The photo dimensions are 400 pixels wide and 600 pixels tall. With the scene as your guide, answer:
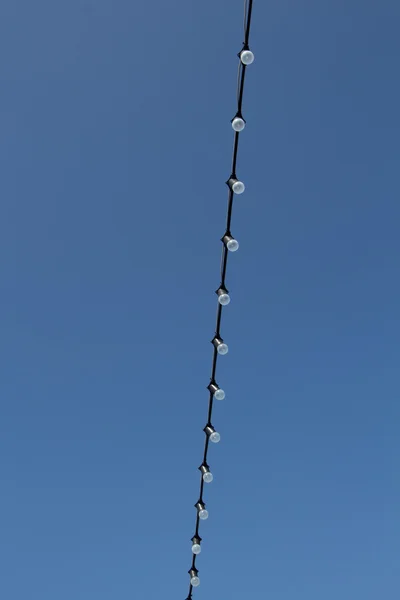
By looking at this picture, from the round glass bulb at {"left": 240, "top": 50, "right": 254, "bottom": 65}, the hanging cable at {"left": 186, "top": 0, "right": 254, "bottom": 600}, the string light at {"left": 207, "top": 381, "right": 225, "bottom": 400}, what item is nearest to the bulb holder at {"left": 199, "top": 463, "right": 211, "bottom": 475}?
the hanging cable at {"left": 186, "top": 0, "right": 254, "bottom": 600}

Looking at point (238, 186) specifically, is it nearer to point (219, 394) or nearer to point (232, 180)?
point (232, 180)

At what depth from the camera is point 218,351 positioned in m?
7.10

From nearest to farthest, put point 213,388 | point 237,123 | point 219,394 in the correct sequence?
1. point 237,123
2. point 219,394
3. point 213,388

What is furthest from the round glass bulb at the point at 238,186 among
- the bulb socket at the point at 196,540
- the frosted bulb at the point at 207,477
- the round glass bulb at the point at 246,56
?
the bulb socket at the point at 196,540

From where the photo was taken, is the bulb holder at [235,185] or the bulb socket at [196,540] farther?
the bulb socket at [196,540]

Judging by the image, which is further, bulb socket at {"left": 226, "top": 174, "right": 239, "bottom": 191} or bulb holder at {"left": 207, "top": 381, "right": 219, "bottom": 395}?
bulb holder at {"left": 207, "top": 381, "right": 219, "bottom": 395}

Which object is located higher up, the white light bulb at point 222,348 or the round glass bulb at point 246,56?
the round glass bulb at point 246,56

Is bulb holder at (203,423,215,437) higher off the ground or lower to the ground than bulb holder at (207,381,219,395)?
lower

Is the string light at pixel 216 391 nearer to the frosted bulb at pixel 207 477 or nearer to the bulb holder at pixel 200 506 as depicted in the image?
the frosted bulb at pixel 207 477

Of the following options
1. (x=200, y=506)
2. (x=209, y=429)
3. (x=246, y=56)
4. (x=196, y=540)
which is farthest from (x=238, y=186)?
(x=196, y=540)

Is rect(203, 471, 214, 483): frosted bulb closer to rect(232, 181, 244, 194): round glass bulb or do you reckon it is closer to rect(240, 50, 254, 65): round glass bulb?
rect(232, 181, 244, 194): round glass bulb

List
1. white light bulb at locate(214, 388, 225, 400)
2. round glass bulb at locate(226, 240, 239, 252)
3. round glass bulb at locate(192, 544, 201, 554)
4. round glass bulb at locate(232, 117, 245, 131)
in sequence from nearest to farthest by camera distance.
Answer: round glass bulb at locate(232, 117, 245, 131)
round glass bulb at locate(226, 240, 239, 252)
white light bulb at locate(214, 388, 225, 400)
round glass bulb at locate(192, 544, 201, 554)

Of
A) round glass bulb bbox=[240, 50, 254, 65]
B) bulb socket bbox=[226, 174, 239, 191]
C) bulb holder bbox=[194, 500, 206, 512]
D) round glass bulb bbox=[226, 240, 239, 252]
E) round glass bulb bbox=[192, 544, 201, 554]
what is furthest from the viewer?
round glass bulb bbox=[192, 544, 201, 554]

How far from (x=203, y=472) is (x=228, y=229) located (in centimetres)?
331
